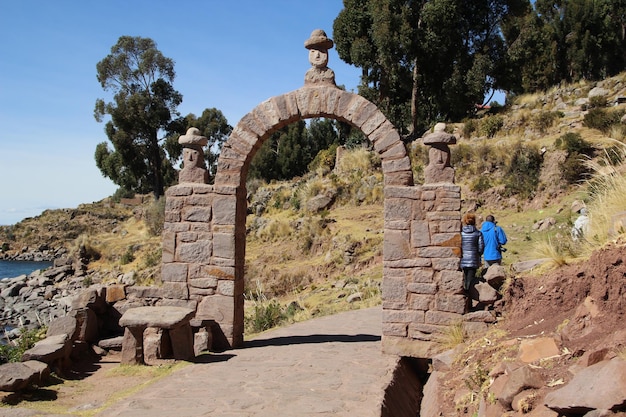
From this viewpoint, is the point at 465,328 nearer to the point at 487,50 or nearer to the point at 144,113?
the point at 487,50

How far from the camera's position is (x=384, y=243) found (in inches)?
303

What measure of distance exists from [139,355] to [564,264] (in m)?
5.73

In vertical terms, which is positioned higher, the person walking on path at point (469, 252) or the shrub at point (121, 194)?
the shrub at point (121, 194)

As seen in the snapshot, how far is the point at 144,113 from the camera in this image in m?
34.1

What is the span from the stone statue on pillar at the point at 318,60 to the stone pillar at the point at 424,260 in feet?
6.03

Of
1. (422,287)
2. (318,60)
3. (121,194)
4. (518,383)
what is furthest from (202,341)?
(121,194)

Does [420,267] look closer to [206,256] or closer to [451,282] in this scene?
[451,282]

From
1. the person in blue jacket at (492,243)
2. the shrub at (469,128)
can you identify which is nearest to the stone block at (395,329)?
the person in blue jacket at (492,243)

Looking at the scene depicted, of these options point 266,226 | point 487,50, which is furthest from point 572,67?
point 266,226

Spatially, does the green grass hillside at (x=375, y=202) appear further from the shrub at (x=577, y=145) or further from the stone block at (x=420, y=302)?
the stone block at (x=420, y=302)

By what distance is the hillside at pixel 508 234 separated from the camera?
17.9 feet

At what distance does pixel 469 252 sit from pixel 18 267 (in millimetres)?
38653

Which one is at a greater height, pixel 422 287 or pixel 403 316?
pixel 422 287

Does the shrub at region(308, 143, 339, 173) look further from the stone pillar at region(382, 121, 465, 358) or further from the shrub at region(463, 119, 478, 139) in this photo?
the stone pillar at region(382, 121, 465, 358)
